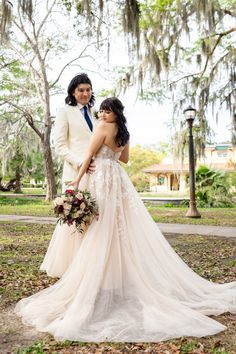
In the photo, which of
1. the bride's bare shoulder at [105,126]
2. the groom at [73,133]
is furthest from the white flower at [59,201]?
the bride's bare shoulder at [105,126]

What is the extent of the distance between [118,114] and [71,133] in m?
0.65

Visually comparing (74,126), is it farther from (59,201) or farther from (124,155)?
(59,201)

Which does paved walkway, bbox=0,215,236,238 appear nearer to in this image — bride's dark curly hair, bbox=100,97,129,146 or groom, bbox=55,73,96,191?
groom, bbox=55,73,96,191

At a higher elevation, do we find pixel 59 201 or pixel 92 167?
pixel 92 167

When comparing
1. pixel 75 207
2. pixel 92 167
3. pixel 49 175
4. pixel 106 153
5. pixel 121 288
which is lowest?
pixel 121 288

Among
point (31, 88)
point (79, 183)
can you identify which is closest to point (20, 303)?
point (79, 183)

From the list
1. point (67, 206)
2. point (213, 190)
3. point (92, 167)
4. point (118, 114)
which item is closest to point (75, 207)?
point (67, 206)

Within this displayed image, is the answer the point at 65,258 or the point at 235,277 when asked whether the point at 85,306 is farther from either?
the point at 235,277

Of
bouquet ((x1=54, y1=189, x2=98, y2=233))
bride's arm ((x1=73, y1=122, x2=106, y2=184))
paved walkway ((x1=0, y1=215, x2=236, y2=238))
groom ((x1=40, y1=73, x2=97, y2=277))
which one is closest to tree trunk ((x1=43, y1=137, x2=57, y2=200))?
paved walkway ((x1=0, y1=215, x2=236, y2=238))

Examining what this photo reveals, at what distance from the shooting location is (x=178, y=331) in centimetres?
249

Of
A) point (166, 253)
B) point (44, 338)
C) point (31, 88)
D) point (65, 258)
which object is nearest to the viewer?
point (44, 338)

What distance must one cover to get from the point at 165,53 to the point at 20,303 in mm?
10565

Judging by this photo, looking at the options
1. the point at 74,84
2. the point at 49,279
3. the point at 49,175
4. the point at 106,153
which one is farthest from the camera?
the point at 49,175

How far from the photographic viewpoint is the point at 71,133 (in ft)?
12.0
